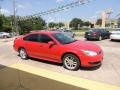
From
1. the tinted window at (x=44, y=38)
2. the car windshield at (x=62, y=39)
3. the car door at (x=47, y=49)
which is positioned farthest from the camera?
the tinted window at (x=44, y=38)

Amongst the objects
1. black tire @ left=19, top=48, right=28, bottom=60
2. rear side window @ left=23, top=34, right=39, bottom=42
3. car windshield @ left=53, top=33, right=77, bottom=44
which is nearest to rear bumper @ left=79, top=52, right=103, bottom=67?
car windshield @ left=53, top=33, right=77, bottom=44

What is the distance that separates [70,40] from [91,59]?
5.58ft

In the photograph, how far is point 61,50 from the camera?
7.81 m

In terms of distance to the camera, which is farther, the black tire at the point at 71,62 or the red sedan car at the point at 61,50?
the black tire at the point at 71,62

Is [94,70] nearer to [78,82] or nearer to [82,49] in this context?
[82,49]

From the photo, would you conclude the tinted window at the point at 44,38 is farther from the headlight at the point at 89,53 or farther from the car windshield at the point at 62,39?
the headlight at the point at 89,53

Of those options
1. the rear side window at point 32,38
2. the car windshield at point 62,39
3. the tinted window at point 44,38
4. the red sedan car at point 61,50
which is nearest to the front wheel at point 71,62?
the red sedan car at point 61,50

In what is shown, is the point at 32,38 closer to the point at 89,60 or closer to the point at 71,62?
the point at 71,62

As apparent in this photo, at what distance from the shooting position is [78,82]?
2918 mm

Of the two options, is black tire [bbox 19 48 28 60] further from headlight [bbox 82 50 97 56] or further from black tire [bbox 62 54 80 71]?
headlight [bbox 82 50 97 56]

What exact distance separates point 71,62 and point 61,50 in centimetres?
66

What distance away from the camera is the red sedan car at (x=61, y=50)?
7.27m

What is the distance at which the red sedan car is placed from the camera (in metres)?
7.27

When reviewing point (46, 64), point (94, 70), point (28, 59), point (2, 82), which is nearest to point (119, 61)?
point (94, 70)
